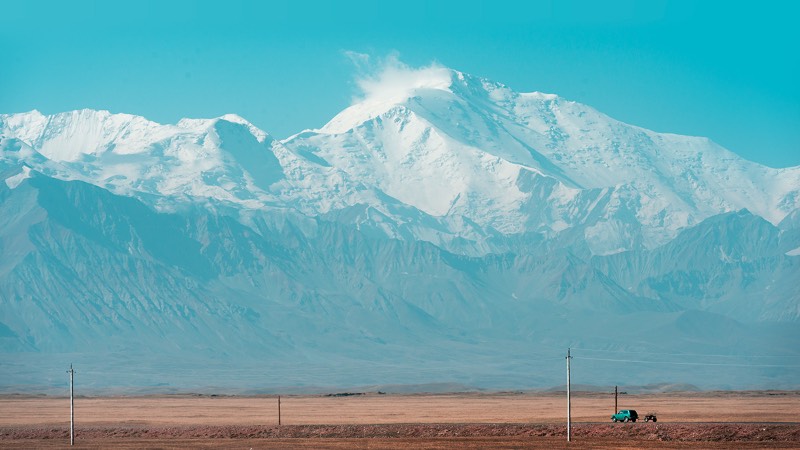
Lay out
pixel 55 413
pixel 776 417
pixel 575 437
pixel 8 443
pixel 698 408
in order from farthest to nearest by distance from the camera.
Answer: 1. pixel 55 413
2. pixel 698 408
3. pixel 776 417
4. pixel 8 443
5. pixel 575 437

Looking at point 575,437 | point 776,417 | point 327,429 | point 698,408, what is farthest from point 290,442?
point 698,408

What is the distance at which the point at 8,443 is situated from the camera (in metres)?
130

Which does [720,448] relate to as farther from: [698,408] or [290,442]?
[698,408]

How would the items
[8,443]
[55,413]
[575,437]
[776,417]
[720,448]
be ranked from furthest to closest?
[55,413] → [776,417] → [8,443] → [575,437] → [720,448]

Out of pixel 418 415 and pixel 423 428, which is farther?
pixel 418 415

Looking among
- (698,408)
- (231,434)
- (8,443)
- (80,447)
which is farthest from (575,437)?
(698,408)

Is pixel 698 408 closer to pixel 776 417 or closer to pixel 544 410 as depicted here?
pixel 544 410

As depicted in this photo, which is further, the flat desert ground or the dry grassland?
the dry grassland

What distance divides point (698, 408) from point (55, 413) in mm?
84395

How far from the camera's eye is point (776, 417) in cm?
14850

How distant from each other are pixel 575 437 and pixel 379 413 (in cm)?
6176

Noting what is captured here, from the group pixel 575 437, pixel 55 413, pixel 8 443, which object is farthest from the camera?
pixel 55 413

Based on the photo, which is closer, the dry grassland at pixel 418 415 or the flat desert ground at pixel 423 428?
the flat desert ground at pixel 423 428

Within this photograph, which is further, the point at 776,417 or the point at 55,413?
the point at 55,413
